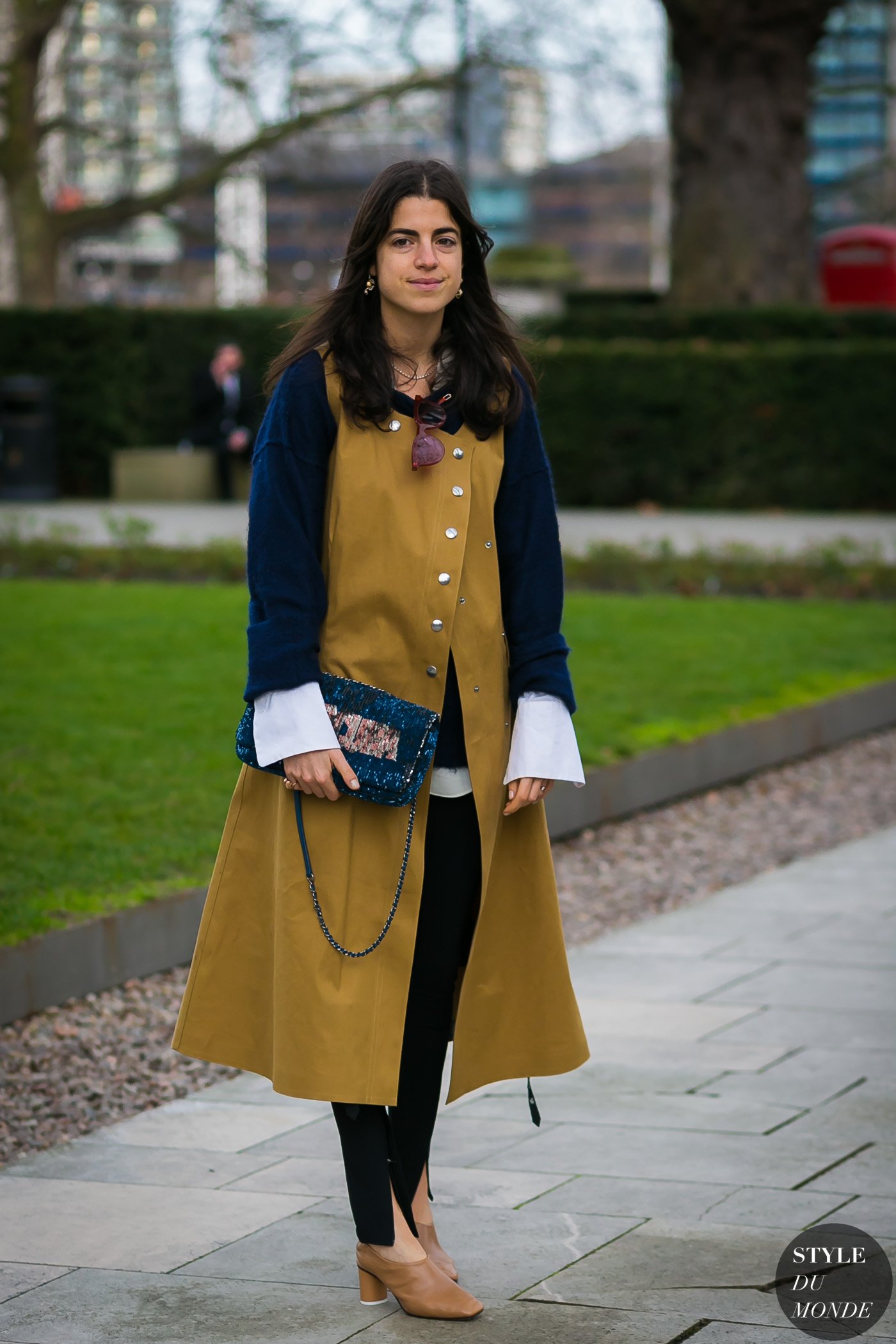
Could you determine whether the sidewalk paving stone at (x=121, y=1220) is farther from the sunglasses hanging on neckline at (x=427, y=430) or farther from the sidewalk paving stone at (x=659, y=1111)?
the sunglasses hanging on neckline at (x=427, y=430)

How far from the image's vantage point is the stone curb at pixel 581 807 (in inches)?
185

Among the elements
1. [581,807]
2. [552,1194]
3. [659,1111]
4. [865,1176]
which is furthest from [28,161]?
[865,1176]

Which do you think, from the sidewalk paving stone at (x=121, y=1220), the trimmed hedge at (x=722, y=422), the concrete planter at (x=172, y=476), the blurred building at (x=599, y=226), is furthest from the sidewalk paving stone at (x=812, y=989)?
the blurred building at (x=599, y=226)

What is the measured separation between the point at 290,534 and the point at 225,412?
701 inches

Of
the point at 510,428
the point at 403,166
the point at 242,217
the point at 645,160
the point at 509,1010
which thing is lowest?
the point at 509,1010

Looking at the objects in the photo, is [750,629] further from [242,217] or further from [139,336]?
[242,217]

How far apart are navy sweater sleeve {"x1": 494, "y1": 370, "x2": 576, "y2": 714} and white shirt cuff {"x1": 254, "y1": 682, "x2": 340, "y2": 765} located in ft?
1.23

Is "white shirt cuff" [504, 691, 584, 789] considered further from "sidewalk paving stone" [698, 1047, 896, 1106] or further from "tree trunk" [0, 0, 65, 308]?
"tree trunk" [0, 0, 65, 308]

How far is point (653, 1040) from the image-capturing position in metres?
4.64

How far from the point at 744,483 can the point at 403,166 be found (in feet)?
52.7

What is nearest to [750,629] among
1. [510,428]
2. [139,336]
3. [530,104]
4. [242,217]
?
[510,428]

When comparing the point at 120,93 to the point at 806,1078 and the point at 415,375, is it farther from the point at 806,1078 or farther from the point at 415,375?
the point at 415,375

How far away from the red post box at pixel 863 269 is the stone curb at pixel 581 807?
56.5ft

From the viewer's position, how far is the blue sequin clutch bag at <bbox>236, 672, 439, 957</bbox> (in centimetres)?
292
